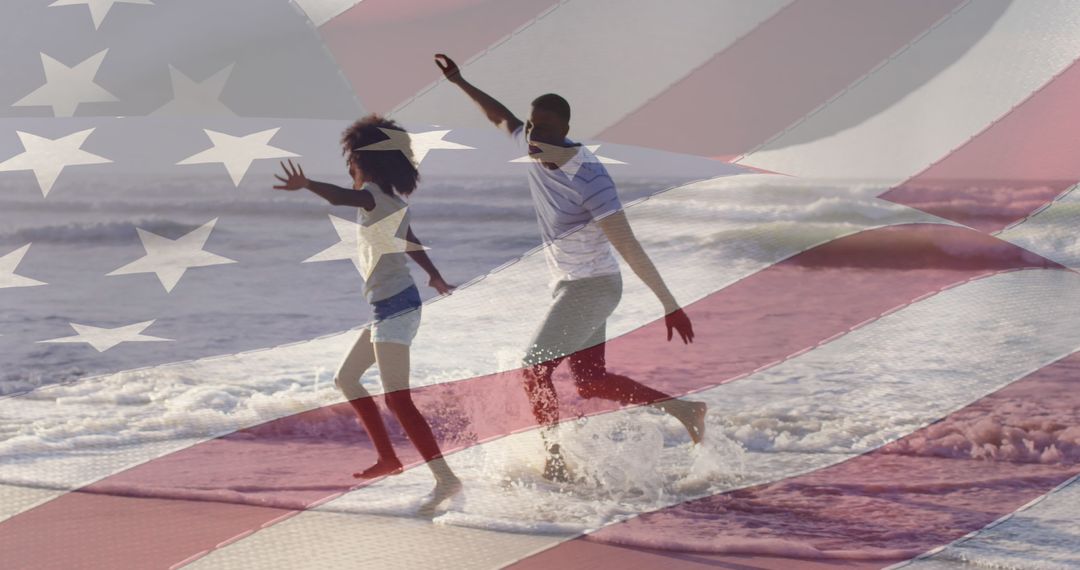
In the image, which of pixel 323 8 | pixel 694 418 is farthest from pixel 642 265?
pixel 323 8

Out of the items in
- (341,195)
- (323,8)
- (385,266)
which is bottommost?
(385,266)

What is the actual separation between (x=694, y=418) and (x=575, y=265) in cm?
51

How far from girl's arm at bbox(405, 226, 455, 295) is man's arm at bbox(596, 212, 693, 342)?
43 centimetres

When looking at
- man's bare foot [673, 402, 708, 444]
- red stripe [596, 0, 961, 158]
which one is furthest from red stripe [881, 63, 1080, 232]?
man's bare foot [673, 402, 708, 444]

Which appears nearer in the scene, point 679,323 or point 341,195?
point 341,195

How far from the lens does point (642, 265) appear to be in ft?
8.82

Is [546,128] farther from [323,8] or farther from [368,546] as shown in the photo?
[368,546]

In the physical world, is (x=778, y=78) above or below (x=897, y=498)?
above

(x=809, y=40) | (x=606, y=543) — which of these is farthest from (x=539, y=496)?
(x=809, y=40)

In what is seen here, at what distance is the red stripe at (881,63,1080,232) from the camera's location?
296cm

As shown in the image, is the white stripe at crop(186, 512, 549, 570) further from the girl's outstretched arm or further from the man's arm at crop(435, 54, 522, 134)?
the man's arm at crop(435, 54, 522, 134)

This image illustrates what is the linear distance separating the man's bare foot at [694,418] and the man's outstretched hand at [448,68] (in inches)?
40.0
